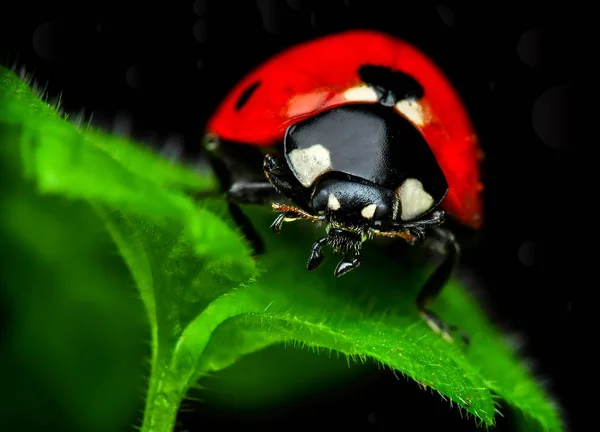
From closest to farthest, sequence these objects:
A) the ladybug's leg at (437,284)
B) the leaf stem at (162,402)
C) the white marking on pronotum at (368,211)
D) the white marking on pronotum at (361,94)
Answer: the leaf stem at (162,402), the white marking on pronotum at (368,211), the white marking on pronotum at (361,94), the ladybug's leg at (437,284)

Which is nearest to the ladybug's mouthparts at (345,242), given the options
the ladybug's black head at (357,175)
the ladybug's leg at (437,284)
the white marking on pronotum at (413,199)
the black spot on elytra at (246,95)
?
the ladybug's black head at (357,175)

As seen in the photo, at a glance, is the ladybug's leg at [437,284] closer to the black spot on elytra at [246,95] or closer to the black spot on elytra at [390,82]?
the black spot on elytra at [390,82]

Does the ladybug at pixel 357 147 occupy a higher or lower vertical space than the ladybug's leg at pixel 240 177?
higher

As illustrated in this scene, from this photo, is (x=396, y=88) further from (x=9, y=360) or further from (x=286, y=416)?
(x=9, y=360)

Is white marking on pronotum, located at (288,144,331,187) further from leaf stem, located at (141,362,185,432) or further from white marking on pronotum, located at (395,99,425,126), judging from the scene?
leaf stem, located at (141,362,185,432)

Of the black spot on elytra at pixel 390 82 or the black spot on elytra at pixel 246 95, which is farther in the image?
the black spot on elytra at pixel 246 95

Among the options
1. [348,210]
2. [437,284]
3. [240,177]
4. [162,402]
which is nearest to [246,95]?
[240,177]

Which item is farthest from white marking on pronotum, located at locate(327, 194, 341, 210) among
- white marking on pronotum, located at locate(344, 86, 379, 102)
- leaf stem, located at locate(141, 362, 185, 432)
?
leaf stem, located at locate(141, 362, 185, 432)
